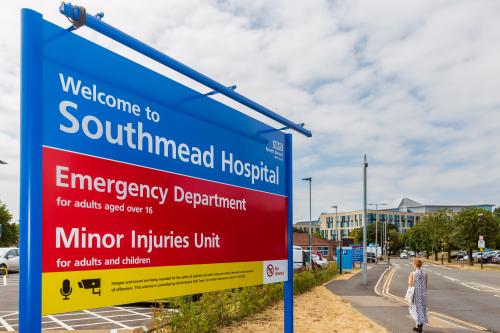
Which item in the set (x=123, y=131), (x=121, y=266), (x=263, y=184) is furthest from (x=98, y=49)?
(x=263, y=184)

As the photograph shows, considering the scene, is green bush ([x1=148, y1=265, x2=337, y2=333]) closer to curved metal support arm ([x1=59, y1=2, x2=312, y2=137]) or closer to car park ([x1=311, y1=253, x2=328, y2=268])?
curved metal support arm ([x1=59, y1=2, x2=312, y2=137])

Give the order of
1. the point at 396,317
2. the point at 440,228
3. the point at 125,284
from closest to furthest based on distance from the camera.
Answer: the point at 125,284
the point at 396,317
the point at 440,228

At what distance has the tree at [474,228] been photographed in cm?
5416

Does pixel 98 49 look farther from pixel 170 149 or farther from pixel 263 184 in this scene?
pixel 263 184

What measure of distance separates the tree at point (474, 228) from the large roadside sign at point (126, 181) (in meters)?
56.2

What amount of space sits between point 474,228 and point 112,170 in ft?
194

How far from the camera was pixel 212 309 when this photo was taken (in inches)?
372

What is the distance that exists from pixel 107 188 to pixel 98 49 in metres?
1.04

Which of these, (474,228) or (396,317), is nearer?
(396,317)

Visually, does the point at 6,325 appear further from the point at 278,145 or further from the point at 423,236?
the point at 423,236

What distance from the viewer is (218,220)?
15.0 feet

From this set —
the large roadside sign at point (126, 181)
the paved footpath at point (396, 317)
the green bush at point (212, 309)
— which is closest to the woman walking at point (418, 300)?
the paved footpath at point (396, 317)

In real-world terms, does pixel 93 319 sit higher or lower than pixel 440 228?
higher

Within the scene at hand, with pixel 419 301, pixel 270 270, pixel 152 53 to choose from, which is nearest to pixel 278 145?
pixel 270 270
